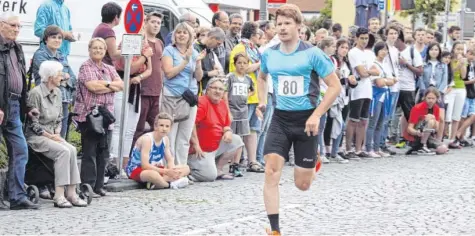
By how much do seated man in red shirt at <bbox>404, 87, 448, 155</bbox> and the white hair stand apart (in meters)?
9.70

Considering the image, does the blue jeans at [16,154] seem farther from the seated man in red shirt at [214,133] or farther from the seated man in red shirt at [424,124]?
the seated man in red shirt at [424,124]

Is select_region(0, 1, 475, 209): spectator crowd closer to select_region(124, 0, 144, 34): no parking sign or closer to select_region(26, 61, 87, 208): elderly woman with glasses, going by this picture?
select_region(26, 61, 87, 208): elderly woman with glasses

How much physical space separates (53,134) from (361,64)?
790 cm

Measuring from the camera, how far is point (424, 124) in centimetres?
2189

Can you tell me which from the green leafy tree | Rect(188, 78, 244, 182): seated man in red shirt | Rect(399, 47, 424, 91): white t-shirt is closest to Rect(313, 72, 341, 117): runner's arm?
Rect(188, 78, 244, 182): seated man in red shirt

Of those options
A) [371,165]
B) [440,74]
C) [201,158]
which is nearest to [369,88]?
[371,165]

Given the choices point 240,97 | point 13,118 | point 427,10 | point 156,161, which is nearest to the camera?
point 13,118

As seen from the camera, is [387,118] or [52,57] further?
[387,118]

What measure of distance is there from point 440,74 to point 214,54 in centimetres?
700

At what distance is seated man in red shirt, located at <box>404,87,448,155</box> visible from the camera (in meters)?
21.9

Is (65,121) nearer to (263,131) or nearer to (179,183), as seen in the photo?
(179,183)

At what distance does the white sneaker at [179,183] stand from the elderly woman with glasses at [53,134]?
2.17m

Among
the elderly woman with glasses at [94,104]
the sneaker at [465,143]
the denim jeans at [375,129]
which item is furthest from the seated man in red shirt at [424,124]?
the elderly woman with glasses at [94,104]

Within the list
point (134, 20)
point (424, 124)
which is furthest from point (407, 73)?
point (134, 20)
